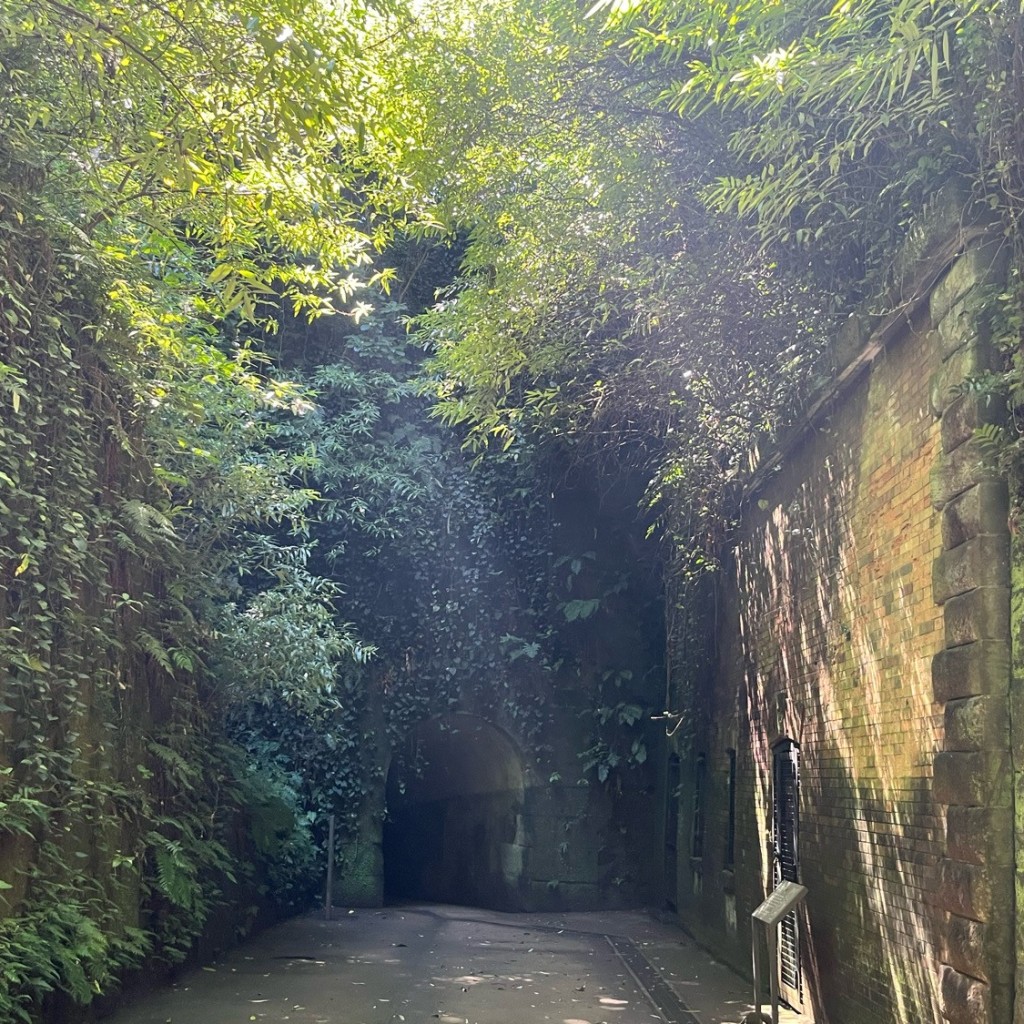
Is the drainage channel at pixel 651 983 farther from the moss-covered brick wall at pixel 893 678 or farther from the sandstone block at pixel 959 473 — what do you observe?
the sandstone block at pixel 959 473

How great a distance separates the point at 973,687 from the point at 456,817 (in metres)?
15.4

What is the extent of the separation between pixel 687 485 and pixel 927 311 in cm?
531

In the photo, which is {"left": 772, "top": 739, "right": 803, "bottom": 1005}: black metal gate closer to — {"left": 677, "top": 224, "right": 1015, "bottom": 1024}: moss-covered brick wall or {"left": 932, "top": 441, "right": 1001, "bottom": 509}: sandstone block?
{"left": 677, "top": 224, "right": 1015, "bottom": 1024}: moss-covered brick wall

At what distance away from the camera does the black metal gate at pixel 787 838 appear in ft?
26.3

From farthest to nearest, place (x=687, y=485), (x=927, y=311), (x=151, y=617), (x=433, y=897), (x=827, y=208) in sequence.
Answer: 1. (x=433, y=897)
2. (x=687, y=485)
3. (x=151, y=617)
4. (x=827, y=208)
5. (x=927, y=311)

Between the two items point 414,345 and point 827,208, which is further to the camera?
point 414,345

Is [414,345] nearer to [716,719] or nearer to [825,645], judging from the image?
[716,719]

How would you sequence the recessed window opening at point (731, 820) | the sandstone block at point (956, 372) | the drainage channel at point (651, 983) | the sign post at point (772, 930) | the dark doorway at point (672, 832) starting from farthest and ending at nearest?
the dark doorway at point (672, 832)
the recessed window opening at point (731, 820)
the drainage channel at point (651, 983)
the sign post at point (772, 930)
the sandstone block at point (956, 372)

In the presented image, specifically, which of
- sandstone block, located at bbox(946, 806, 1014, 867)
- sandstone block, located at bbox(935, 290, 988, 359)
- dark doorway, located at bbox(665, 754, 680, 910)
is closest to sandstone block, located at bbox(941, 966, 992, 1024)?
sandstone block, located at bbox(946, 806, 1014, 867)

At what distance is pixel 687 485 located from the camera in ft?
35.9

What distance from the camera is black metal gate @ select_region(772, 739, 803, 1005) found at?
8.03m

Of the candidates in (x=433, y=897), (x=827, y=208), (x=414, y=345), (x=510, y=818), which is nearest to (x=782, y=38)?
(x=827, y=208)

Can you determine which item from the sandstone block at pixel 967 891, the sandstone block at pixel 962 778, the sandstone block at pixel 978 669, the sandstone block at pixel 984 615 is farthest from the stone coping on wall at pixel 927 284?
the sandstone block at pixel 967 891

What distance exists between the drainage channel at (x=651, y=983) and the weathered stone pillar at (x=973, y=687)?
3.59 metres
